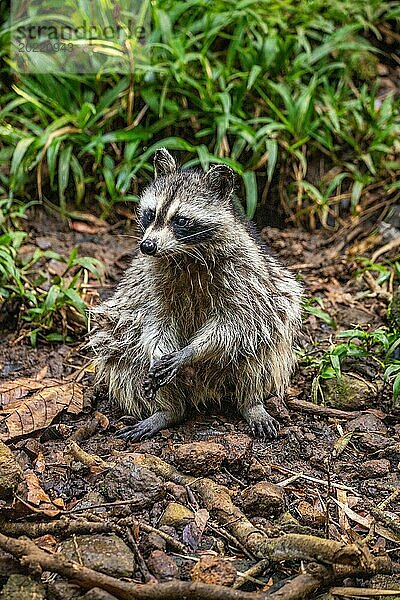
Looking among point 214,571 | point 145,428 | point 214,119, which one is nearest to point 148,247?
point 145,428

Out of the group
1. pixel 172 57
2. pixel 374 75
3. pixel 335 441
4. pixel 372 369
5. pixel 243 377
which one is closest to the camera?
pixel 335 441

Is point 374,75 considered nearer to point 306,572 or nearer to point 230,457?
point 230,457

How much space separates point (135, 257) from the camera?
5.64 metres

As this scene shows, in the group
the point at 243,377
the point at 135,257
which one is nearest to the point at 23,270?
the point at 135,257

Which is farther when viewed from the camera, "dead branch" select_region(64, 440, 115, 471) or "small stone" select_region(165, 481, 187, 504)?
"dead branch" select_region(64, 440, 115, 471)

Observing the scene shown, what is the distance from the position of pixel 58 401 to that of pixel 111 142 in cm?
324

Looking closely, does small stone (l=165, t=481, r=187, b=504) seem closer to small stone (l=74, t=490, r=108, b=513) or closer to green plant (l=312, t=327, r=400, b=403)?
small stone (l=74, t=490, r=108, b=513)

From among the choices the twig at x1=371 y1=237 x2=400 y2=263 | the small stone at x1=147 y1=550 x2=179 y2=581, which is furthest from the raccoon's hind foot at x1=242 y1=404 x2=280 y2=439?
the twig at x1=371 y1=237 x2=400 y2=263

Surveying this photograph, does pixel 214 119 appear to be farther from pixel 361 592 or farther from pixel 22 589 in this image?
pixel 22 589

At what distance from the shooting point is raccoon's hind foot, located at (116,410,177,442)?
16.2ft

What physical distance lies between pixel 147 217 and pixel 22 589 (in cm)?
245

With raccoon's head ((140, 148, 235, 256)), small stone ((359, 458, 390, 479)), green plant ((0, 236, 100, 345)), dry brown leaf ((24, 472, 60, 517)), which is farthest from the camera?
green plant ((0, 236, 100, 345))

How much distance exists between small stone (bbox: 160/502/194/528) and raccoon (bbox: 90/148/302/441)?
99 centimetres

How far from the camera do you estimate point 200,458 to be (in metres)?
4.36
